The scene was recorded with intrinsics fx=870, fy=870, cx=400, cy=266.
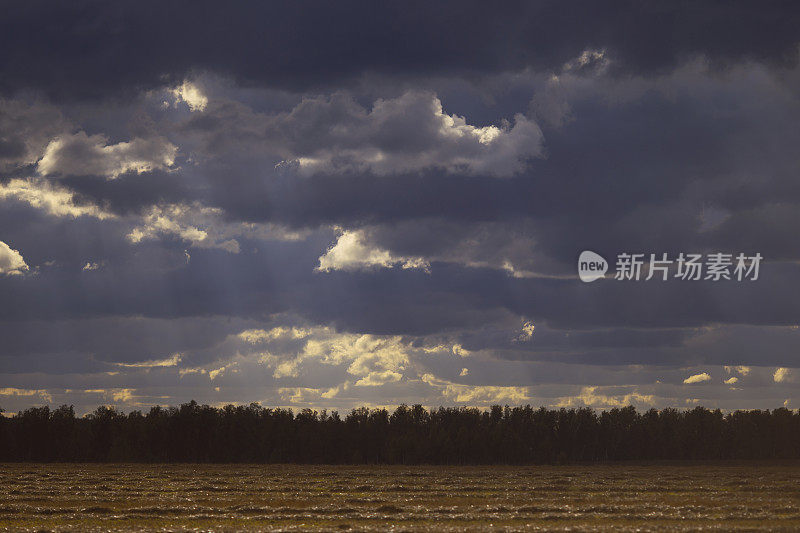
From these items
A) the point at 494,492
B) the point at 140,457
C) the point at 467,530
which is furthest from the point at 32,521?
the point at 140,457

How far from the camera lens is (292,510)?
69000mm

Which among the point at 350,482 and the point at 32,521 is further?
the point at 350,482

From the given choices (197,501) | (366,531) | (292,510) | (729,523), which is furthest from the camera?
(197,501)

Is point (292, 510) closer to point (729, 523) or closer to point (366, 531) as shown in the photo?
point (366, 531)

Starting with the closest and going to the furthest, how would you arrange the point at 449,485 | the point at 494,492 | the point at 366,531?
the point at 366,531 → the point at 494,492 → the point at 449,485

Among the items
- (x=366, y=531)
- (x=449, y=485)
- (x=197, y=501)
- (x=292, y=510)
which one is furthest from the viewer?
(x=449, y=485)

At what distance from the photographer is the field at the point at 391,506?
59219 millimetres

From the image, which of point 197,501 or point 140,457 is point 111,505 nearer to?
point 197,501

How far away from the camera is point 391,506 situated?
70.6 m

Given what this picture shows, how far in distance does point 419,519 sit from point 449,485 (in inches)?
1642

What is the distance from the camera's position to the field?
5922cm

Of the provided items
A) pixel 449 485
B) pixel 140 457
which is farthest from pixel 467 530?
pixel 140 457

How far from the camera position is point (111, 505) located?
7312 cm

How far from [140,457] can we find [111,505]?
131189 millimetres
